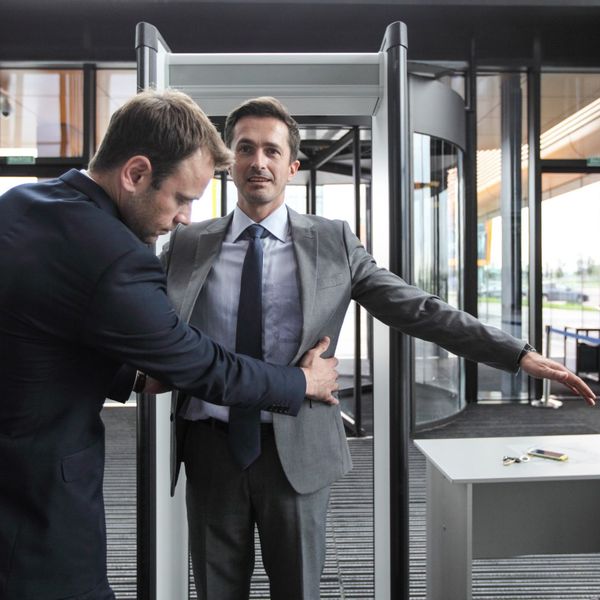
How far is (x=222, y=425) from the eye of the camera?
1.41 metres

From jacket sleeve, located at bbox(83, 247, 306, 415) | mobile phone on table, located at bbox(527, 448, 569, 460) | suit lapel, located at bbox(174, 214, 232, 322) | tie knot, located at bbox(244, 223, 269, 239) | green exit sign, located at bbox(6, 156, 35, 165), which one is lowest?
mobile phone on table, located at bbox(527, 448, 569, 460)

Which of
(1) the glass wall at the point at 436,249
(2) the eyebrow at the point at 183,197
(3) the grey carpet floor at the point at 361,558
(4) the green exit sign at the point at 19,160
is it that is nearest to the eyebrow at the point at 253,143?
(2) the eyebrow at the point at 183,197

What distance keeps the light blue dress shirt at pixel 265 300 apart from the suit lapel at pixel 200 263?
0.08 ft

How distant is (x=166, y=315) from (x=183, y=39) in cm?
546

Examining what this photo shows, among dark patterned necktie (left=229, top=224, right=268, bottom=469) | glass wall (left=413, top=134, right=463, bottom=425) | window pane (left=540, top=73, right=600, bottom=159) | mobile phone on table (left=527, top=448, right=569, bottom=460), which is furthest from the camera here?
window pane (left=540, top=73, right=600, bottom=159)

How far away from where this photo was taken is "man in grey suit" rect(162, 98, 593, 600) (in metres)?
1.39

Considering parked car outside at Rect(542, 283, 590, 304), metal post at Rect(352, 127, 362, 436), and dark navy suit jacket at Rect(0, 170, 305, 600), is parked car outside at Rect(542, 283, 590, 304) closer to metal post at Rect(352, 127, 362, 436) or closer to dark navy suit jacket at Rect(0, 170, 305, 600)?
metal post at Rect(352, 127, 362, 436)

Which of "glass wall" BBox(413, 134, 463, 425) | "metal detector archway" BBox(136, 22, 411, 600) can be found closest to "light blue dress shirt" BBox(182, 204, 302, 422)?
"metal detector archway" BBox(136, 22, 411, 600)

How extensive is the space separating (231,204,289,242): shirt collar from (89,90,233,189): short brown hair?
0.41 metres

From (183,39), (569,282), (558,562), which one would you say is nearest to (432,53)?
(183,39)

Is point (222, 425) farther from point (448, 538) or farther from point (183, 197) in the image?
point (448, 538)

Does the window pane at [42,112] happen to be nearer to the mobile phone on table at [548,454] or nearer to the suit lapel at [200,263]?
the suit lapel at [200,263]

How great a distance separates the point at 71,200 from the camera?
101 cm

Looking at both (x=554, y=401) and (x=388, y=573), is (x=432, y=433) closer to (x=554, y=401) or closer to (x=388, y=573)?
(x=554, y=401)
